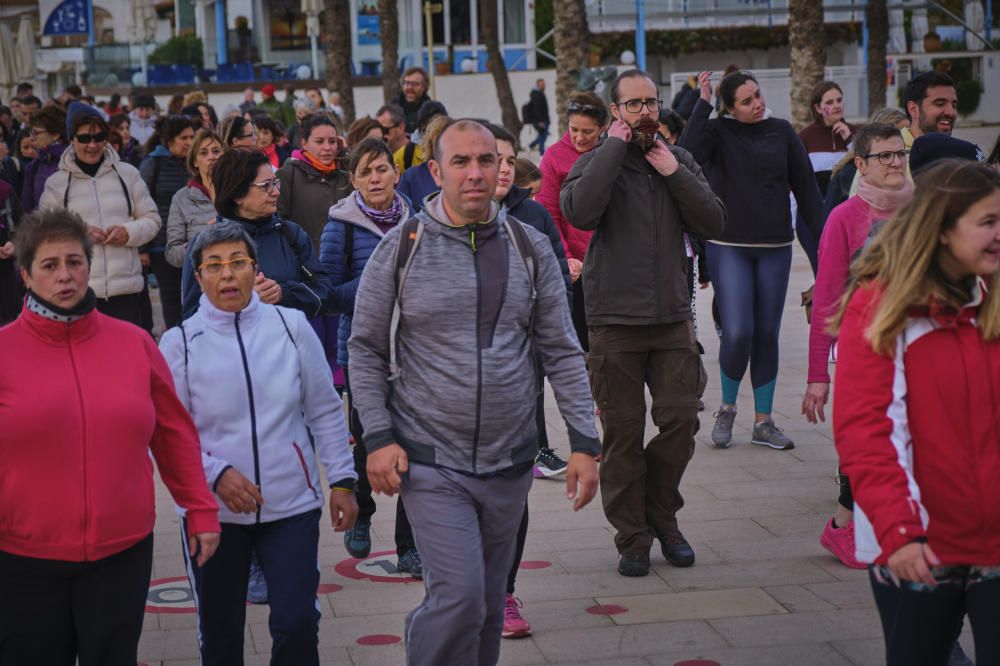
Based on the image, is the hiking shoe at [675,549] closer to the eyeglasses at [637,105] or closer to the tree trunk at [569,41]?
the eyeglasses at [637,105]

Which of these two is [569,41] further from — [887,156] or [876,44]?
[887,156]

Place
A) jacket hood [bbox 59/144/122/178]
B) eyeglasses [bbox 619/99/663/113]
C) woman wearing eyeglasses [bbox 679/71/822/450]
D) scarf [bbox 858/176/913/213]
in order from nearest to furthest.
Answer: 1. scarf [bbox 858/176/913/213]
2. eyeglasses [bbox 619/99/663/113]
3. woman wearing eyeglasses [bbox 679/71/822/450]
4. jacket hood [bbox 59/144/122/178]

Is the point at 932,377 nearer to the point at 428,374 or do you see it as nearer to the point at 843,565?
the point at 428,374

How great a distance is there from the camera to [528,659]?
19.1 ft

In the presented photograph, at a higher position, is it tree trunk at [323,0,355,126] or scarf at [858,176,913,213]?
tree trunk at [323,0,355,126]

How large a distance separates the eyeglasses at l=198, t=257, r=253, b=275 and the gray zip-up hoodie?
0.46 m

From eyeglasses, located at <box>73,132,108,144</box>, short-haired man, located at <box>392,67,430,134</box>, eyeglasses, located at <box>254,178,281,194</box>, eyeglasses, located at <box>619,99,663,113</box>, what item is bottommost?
eyeglasses, located at <box>254,178,281,194</box>

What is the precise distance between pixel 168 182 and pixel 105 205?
1438mm

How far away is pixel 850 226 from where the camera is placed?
252 inches

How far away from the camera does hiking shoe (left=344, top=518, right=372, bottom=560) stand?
726 centimetres

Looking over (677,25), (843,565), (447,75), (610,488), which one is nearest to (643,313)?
(610,488)

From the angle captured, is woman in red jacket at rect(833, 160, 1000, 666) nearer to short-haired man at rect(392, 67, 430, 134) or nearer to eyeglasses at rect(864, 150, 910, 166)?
eyeglasses at rect(864, 150, 910, 166)

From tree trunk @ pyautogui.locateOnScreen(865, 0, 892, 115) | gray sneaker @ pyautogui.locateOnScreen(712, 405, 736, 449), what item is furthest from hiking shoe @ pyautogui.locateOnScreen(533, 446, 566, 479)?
tree trunk @ pyautogui.locateOnScreen(865, 0, 892, 115)

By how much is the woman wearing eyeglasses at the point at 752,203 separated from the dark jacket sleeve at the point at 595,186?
240 cm
